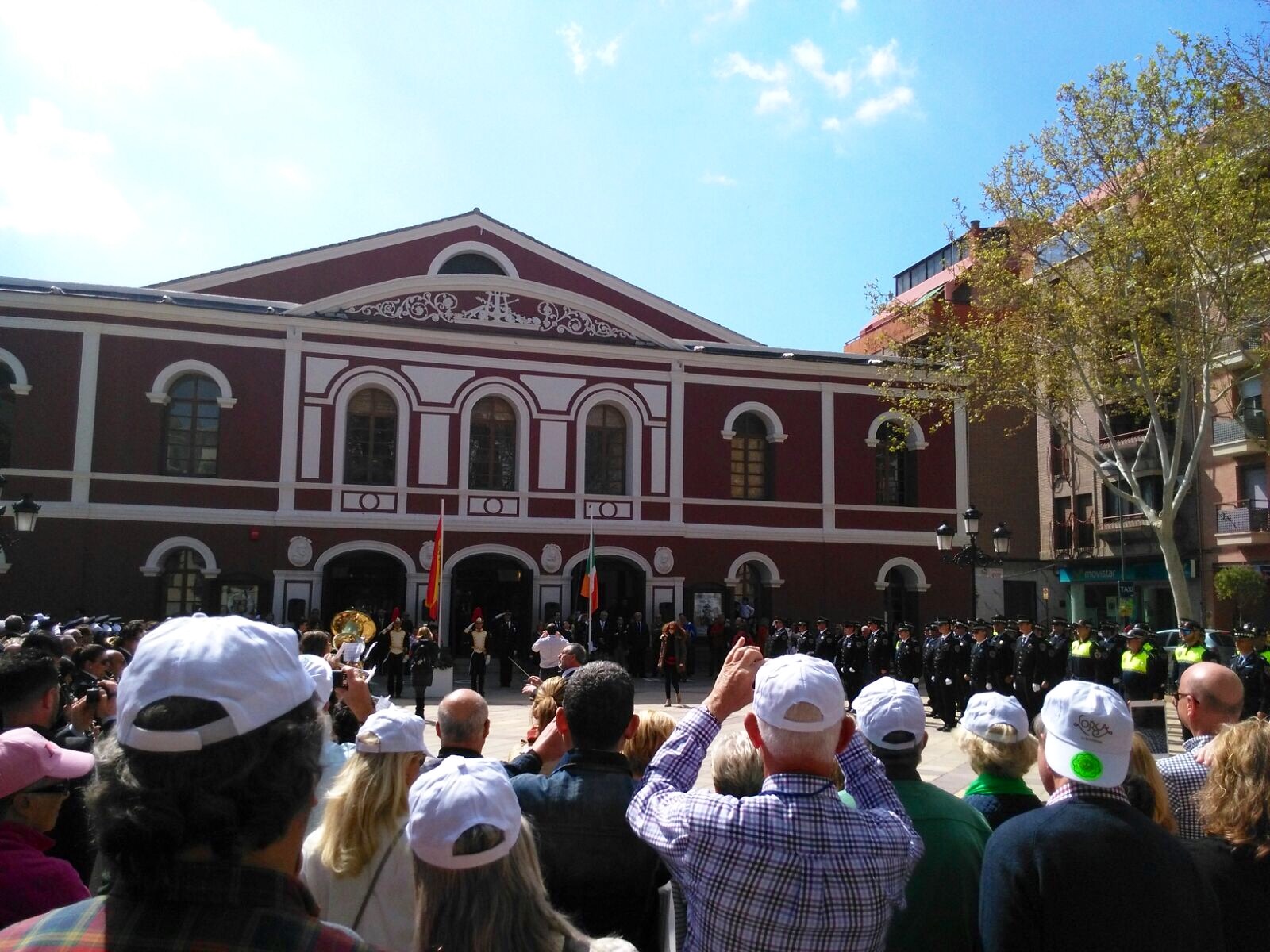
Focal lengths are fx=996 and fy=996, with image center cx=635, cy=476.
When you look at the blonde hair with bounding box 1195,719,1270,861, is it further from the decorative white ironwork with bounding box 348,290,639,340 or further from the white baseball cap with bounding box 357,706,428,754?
the decorative white ironwork with bounding box 348,290,639,340

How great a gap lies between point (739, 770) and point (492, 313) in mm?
23128

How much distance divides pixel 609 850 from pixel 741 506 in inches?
933

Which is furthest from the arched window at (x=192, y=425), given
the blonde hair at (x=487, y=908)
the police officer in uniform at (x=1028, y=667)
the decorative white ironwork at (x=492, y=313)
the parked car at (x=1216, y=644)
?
the blonde hair at (x=487, y=908)

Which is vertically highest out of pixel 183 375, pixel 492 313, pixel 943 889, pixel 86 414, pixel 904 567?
pixel 492 313

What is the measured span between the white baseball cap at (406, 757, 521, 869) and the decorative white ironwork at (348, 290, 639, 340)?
2328 cm

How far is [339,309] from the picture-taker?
24.5 metres

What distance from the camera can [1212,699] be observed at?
443 cm

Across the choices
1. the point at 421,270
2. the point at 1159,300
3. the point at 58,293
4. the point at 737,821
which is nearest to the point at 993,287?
the point at 1159,300

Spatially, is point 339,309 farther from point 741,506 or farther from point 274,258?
point 741,506

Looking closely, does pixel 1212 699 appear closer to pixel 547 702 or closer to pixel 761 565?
pixel 547 702

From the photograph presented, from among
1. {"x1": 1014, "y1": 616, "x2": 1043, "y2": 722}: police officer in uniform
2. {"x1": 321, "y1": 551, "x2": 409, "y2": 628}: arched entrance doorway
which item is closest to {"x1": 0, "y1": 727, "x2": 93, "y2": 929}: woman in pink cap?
{"x1": 1014, "y1": 616, "x2": 1043, "y2": 722}: police officer in uniform

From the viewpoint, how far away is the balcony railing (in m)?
30.8

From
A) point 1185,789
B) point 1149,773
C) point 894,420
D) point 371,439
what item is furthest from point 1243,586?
point 1149,773

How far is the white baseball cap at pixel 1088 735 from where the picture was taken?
293 centimetres
